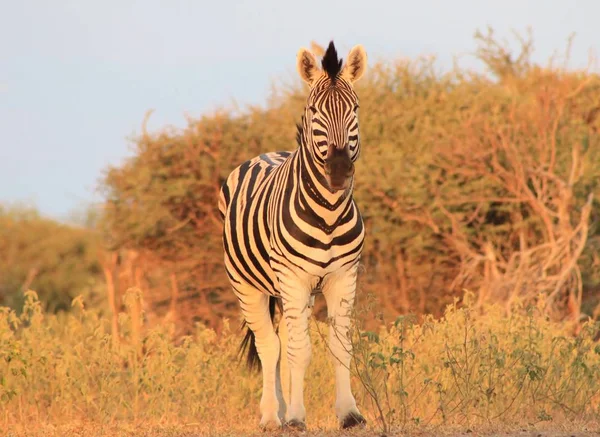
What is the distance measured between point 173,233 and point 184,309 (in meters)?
1.45

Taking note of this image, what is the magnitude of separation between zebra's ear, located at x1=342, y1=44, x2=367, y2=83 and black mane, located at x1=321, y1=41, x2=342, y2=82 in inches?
3.5

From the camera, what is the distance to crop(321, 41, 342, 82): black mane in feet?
23.4

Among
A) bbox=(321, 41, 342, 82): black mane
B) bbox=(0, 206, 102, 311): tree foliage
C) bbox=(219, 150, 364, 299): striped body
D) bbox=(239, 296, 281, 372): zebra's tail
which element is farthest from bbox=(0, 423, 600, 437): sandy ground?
bbox=(0, 206, 102, 311): tree foliage

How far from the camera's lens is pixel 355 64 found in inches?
287

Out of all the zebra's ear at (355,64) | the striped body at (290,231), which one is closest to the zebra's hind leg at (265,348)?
the striped body at (290,231)

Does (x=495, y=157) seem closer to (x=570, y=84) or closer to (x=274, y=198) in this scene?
(x=570, y=84)

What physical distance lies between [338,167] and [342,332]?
4.12ft

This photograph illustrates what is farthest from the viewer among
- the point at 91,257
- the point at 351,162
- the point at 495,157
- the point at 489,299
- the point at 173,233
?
the point at 91,257

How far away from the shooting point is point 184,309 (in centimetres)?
1852

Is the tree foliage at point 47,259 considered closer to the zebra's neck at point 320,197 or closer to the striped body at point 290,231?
the striped body at point 290,231

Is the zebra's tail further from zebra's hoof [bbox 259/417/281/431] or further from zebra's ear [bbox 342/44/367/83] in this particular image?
zebra's ear [bbox 342/44/367/83]

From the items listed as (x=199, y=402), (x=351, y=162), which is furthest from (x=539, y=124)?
(x=351, y=162)

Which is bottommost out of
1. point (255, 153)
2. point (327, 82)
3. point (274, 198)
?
point (274, 198)

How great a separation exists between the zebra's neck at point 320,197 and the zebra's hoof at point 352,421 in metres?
1.35
